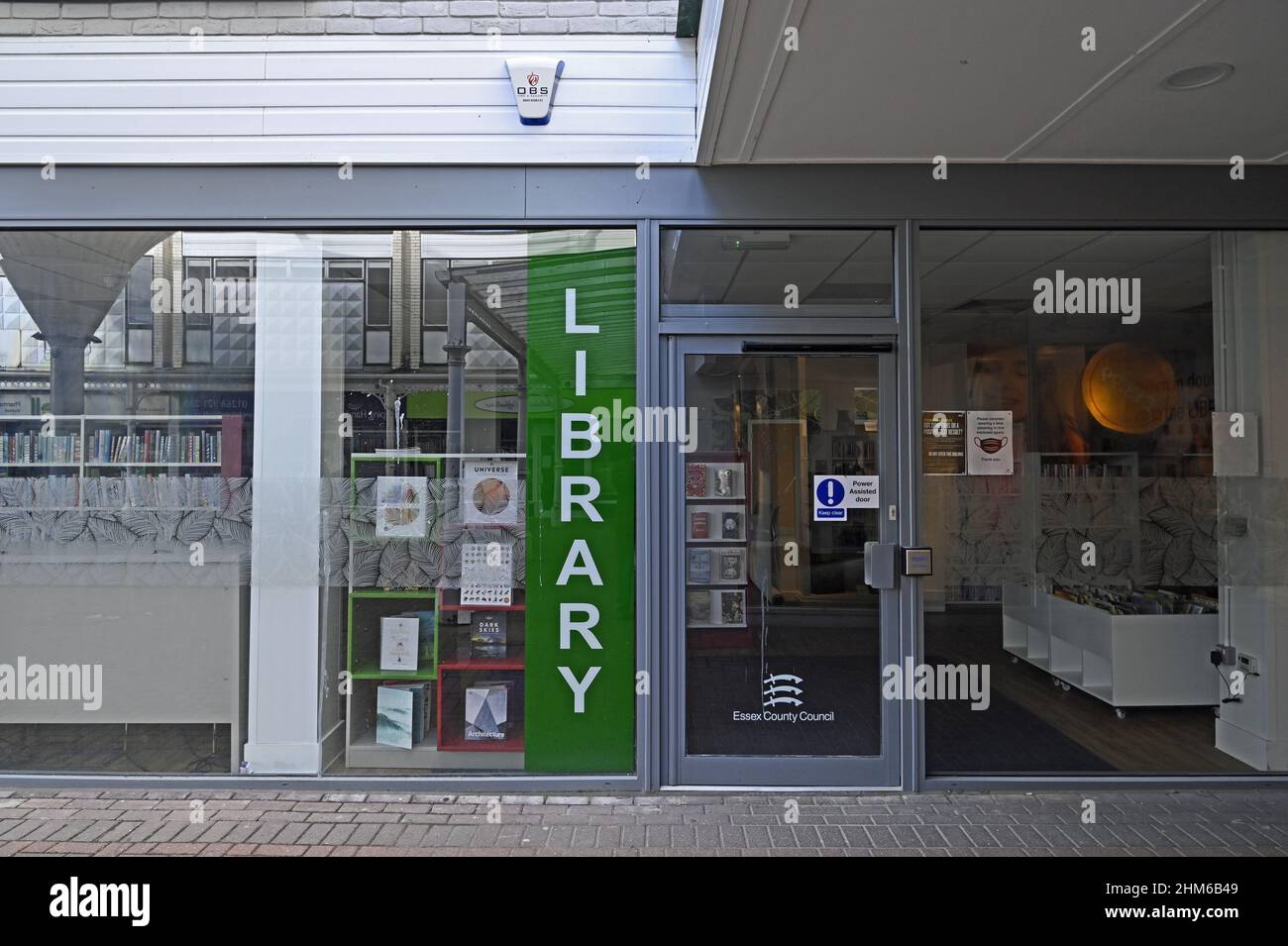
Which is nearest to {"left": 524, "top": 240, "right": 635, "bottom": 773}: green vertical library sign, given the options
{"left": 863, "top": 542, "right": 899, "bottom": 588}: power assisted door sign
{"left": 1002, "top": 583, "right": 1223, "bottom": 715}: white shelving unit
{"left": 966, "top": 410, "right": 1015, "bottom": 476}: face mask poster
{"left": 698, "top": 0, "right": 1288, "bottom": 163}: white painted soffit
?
{"left": 698, "top": 0, "right": 1288, "bottom": 163}: white painted soffit

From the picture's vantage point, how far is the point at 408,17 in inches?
168

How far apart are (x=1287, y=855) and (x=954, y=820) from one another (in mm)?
1387

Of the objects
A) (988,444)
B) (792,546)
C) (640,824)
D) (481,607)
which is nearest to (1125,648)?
(988,444)

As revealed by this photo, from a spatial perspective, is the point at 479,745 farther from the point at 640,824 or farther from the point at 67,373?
the point at 67,373

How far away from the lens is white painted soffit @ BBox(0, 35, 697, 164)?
424 centimetres

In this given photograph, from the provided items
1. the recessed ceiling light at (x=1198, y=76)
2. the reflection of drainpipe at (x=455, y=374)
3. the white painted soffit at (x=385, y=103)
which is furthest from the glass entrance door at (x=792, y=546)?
the recessed ceiling light at (x=1198, y=76)

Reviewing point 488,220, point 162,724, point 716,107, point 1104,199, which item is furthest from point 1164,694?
point 162,724

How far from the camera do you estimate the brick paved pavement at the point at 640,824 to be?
364 cm

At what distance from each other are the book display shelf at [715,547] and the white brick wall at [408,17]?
2.33m

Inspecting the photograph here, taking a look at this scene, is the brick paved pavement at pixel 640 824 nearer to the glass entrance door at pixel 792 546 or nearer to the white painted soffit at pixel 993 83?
the glass entrance door at pixel 792 546

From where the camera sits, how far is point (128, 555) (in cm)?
448

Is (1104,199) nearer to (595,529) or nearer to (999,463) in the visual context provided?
(999,463)

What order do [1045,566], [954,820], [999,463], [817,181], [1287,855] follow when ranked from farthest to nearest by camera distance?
1. [1045,566]
2. [999,463]
3. [817,181]
4. [954,820]
5. [1287,855]

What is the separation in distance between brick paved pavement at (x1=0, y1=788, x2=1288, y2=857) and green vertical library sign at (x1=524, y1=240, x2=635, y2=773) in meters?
0.35
